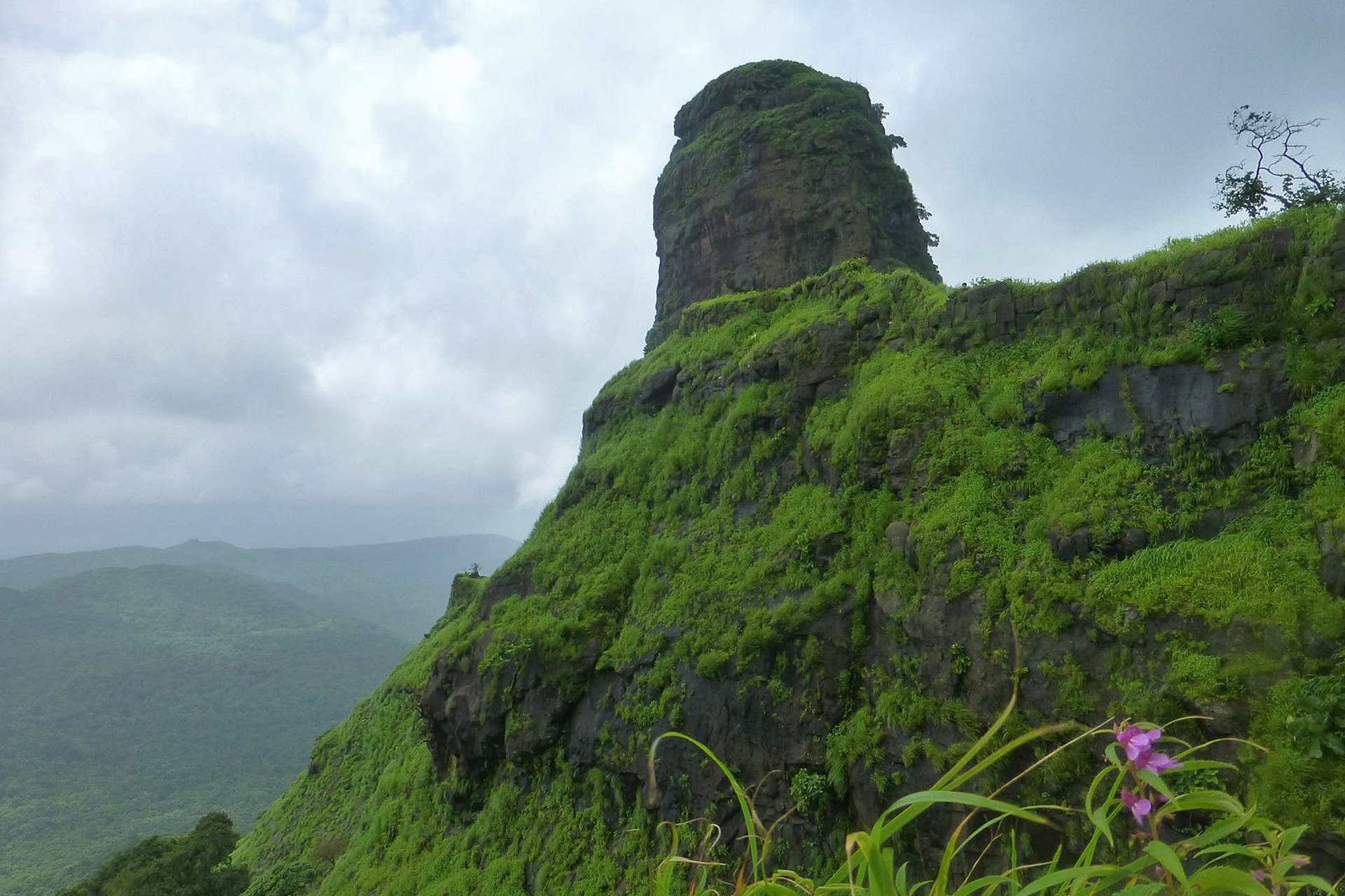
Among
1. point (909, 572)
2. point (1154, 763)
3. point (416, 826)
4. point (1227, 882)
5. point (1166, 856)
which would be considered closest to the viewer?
point (1166, 856)

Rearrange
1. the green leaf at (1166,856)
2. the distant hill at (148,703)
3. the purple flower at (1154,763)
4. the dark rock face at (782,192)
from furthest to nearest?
the distant hill at (148,703)
the dark rock face at (782,192)
the purple flower at (1154,763)
the green leaf at (1166,856)

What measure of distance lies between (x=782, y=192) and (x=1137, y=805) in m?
24.4

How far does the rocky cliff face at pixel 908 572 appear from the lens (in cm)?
698

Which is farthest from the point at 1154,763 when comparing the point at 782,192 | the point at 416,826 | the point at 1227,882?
the point at 782,192

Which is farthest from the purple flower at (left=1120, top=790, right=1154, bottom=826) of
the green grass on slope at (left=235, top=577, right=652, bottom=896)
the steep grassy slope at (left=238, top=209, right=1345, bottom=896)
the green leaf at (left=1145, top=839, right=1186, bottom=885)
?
the green grass on slope at (left=235, top=577, right=652, bottom=896)

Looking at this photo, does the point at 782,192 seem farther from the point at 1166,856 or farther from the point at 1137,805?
the point at 1166,856

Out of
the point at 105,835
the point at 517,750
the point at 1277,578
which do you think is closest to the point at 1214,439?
the point at 1277,578

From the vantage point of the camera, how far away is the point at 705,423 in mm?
15891

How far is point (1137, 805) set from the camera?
1692 mm

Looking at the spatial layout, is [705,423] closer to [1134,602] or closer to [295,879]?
[1134,602]

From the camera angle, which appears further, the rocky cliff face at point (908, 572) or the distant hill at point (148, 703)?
the distant hill at point (148, 703)

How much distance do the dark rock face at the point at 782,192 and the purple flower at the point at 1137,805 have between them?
22.0 metres

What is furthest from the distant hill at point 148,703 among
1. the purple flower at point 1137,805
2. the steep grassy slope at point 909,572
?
the purple flower at point 1137,805

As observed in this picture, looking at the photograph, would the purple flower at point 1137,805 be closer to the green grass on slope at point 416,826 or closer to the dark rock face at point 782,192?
the green grass on slope at point 416,826
